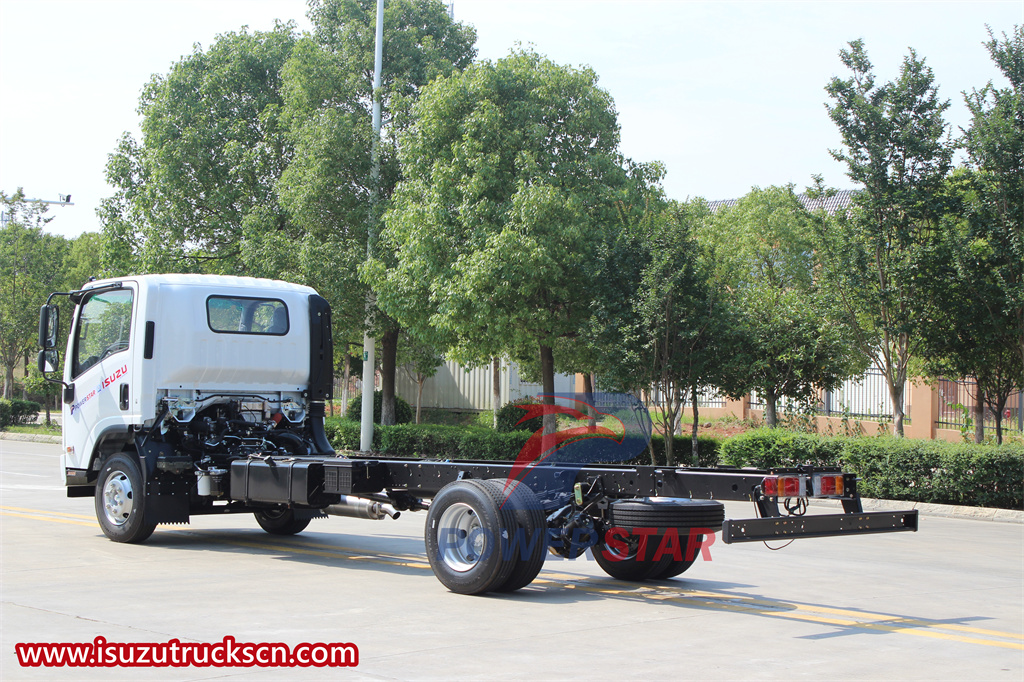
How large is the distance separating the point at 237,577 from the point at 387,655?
331 cm

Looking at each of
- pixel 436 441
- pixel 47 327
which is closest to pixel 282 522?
pixel 47 327

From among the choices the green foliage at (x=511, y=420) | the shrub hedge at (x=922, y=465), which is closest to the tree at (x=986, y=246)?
the shrub hedge at (x=922, y=465)

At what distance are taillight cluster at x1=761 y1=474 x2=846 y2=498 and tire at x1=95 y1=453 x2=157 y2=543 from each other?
656 centimetres

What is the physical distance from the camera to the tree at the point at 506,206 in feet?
69.5

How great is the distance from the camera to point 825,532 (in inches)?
288

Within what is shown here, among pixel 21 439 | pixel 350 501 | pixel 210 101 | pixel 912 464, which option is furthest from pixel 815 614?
pixel 21 439

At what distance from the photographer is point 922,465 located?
58.8 ft

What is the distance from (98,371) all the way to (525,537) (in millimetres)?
6090

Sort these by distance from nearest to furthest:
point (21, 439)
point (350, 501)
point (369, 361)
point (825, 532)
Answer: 1. point (825, 532)
2. point (350, 501)
3. point (369, 361)
4. point (21, 439)

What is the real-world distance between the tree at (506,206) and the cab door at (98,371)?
402 inches

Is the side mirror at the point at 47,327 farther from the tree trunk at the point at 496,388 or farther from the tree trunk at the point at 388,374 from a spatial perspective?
the tree trunk at the point at 496,388

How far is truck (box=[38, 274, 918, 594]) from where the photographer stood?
786 cm

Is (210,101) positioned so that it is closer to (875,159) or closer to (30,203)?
(30,203)

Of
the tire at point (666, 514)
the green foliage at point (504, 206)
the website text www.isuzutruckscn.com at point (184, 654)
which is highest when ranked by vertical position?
the green foliage at point (504, 206)
